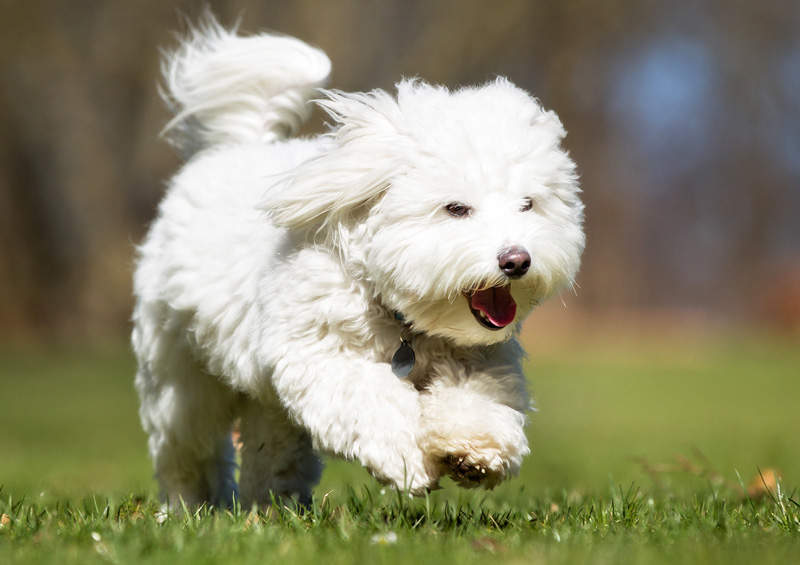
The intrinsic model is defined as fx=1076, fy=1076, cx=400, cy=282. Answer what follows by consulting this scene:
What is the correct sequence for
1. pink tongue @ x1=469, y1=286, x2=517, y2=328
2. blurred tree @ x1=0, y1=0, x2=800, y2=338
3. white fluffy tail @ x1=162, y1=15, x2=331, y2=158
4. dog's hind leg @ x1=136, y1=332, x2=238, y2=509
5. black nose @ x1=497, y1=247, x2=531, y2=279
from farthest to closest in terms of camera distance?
blurred tree @ x1=0, y1=0, x2=800, y2=338 → white fluffy tail @ x1=162, y1=15, x2=331, y2=158 → dog's hind leg @ x1=136, y1=332, x2=238, y2=509 → pink tongue @ x1=469, y1=286, x2=517, y2=328 → black nose @ x1=497, y1=247, x2=531, y2=279

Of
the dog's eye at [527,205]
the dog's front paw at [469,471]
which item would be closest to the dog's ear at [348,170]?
the dog's eye at [527,205]

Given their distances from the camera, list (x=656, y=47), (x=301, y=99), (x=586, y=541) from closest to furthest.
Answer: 1. (x=586, y=541)
2. (x=301, y=99)
3. (x=656, y=47)

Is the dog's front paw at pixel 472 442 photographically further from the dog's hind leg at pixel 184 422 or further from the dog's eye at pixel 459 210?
the dog's hind leg at pixel 184 422

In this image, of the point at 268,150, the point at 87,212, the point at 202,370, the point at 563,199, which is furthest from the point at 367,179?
the point at 87,212

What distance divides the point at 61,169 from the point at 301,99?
50.6 ft

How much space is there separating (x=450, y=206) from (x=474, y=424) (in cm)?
75

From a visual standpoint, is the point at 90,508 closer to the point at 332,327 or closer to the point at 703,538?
the point at 332,327

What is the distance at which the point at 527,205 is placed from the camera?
3793 mm

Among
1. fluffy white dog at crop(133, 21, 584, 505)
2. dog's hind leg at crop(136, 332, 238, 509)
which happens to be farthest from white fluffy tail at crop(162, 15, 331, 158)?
dog's hind leg at crop(136, 332, 238, 509)

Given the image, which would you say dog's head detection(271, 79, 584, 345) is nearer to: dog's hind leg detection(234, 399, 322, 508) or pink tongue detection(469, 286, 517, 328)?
pink tongue detection(469, 286, 517, 328)

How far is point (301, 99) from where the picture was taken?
18.1 feet

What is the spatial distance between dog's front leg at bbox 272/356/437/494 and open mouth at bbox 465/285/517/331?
1.21 ft

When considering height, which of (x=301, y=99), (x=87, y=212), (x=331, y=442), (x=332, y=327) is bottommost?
(x=87, y=212)

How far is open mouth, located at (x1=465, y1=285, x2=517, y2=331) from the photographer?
146 inches
